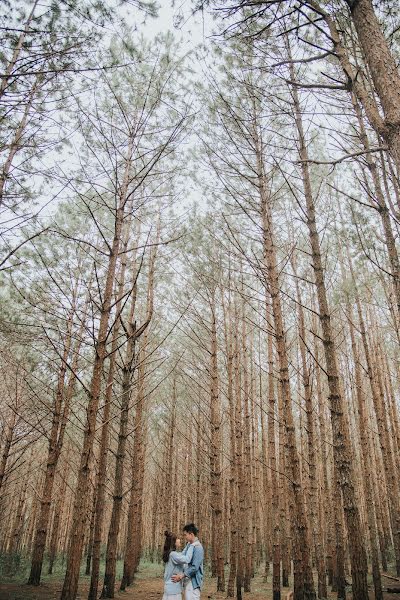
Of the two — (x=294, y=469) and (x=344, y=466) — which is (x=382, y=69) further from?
(x=294, y=469)

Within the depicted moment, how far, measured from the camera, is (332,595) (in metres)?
7.43

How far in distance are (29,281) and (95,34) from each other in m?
5.27

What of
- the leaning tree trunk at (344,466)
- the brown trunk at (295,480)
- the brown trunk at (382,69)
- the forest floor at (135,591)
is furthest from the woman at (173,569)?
the brown trunk at (382,69)

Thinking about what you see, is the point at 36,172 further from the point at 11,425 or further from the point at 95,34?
the point at 11,425

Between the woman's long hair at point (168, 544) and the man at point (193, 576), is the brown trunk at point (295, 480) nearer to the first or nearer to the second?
the man at point (193, 576)

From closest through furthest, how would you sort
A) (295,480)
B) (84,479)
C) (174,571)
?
(84,479)
(174,571)
(295,480)

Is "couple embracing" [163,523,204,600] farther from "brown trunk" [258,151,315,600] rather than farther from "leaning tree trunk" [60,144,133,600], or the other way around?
"leaning tree trunk" [60,144,133,600]

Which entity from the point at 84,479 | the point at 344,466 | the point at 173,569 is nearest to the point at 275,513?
the point at 173,569

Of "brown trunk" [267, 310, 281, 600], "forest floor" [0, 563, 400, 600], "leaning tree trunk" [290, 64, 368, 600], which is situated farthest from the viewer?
"forest floor" [0, 563, 400, 600]

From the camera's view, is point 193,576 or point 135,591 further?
point 135,591

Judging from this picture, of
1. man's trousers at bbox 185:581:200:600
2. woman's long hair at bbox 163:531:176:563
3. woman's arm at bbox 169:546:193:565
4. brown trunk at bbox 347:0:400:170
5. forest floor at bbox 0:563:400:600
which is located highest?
brown trunk at bbox 347:0:400:170

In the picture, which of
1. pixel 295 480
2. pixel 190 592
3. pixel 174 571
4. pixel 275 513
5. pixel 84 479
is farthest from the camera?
pixel 275 513

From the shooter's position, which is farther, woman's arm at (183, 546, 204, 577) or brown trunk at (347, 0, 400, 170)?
woman's arm at (183, 546, 204, 577)

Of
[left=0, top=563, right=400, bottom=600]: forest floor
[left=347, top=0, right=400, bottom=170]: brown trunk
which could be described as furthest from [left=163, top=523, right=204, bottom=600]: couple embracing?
[left=347, top=0, right=400, bottom=170]: brown trunk
